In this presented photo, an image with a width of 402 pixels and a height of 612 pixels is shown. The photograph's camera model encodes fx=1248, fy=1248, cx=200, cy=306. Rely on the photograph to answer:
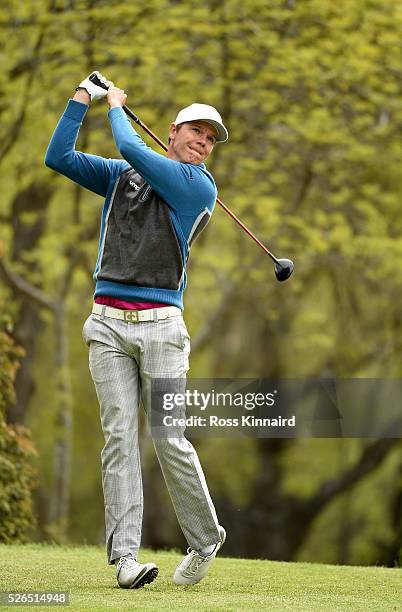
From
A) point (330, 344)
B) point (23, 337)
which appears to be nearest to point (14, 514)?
point (23, 337)

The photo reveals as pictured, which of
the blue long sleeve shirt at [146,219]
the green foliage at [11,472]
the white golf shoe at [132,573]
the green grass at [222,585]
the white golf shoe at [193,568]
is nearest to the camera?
the green grass at [222,585]

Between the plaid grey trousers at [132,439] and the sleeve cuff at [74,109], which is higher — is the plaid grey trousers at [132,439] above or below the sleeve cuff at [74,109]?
below

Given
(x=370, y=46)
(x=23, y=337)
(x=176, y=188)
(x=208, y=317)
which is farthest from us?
(x=208, y=317)

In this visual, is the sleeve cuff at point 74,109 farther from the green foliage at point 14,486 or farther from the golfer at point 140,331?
the green foliage at point 14,486

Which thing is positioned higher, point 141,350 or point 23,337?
point 141,350

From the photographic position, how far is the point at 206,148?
591 centimetres

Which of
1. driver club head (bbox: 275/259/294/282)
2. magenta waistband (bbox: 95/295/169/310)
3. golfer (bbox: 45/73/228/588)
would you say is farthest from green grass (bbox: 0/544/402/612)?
driver club head (bbox: 275/259/294/282)

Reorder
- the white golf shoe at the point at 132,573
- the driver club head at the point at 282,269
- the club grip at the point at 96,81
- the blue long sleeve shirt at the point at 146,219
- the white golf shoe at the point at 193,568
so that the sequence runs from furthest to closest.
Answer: the driver club head at the point at 282,269
the club grip at the point at 96,81
the white golf shoe at the point at 193,568
the blue long sleeve shirt at the point at 146,219
the white golf shoe at the point at 132,573

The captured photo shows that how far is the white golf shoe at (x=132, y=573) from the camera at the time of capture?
5.49 metres

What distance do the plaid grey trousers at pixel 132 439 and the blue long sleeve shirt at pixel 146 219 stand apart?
0.18 metres

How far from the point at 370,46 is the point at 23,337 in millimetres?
5963

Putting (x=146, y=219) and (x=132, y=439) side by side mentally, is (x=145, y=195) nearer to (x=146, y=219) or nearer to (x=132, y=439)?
(x=146, y=219)

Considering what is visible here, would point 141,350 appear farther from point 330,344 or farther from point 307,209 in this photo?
point 330,344

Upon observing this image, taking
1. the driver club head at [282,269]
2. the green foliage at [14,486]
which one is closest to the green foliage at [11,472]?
the green foliage at [14,486]
